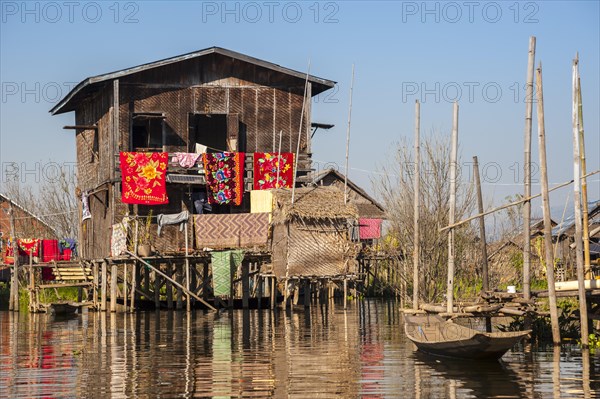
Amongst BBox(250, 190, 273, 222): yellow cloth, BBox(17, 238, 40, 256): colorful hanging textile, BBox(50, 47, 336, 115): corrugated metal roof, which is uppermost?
BBox(50, 47, 336, 115): corrugated metal roof

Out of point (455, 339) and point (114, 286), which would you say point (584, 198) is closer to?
point (455, 339)

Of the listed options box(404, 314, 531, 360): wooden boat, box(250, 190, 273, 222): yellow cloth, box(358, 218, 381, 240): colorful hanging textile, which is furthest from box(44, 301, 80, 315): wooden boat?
box(358, 218, 381, 240): colorful hanging textile

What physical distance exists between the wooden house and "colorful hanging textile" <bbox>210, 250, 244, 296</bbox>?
4.83 ft

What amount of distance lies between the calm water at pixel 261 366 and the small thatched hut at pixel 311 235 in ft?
14.0

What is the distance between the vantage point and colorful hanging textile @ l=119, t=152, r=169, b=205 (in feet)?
104

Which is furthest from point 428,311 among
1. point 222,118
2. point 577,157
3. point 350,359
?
point 222,118

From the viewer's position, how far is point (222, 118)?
35531mm

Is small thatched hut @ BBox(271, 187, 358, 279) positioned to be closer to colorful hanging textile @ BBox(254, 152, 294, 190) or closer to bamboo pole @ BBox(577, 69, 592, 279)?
colorful hanging textile @ BBox(254, 152, 294, 190)

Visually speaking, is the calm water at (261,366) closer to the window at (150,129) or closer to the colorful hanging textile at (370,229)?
the window at (150,129)

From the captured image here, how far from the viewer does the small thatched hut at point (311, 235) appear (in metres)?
29.6

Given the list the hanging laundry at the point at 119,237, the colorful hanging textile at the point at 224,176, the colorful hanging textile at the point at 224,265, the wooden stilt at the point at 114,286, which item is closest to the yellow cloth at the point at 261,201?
the colorful hanging textile at the point at 224,176

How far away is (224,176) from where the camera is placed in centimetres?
3231

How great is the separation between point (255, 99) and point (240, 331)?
466 inches

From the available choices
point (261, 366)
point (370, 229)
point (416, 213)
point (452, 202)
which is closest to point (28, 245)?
point (370, 229)
